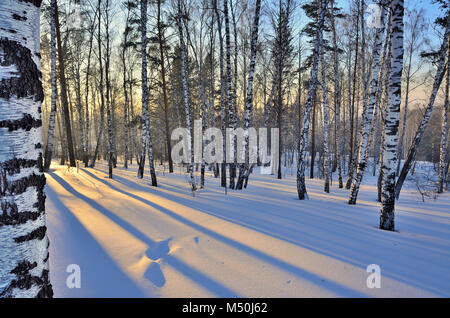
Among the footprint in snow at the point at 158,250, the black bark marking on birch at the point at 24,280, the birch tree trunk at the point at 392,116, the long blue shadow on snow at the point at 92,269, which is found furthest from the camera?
the birch tree trunk at the point at 392,116

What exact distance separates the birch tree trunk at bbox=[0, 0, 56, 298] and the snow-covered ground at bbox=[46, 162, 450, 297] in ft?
3.65

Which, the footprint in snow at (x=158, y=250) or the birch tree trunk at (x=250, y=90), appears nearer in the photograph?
the footprint in snow at (x=158, y=250)

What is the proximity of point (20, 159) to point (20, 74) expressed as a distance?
0.51 meters

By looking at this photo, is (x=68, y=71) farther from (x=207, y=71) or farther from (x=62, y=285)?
(x=62, y=285)

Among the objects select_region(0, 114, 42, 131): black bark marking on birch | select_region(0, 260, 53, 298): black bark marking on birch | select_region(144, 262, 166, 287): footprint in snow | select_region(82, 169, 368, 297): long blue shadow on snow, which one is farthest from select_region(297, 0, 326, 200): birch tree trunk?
select_region(0, 114, 42, 131): black bark marking on birch

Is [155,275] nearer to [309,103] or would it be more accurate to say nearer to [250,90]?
[309,103]

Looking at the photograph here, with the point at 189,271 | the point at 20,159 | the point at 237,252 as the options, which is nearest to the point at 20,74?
the point at 20,159

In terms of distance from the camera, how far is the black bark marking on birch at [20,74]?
1.18 meters

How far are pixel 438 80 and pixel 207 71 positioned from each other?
16760 mm

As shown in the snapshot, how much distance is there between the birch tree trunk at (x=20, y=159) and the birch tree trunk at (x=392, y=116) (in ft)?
Answer: 17.2

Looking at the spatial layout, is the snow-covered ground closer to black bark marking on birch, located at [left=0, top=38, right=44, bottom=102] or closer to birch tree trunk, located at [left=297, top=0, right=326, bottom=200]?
birch tree trunk, located at [left=297, top=0, right=326, bottom=200]

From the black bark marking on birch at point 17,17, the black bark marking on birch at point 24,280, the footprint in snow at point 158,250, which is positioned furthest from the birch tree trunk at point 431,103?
the black bark marking on birch at point 17,17

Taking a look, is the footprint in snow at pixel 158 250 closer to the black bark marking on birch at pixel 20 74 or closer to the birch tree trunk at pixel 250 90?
the black bark marking on birch at pixel 20 74
